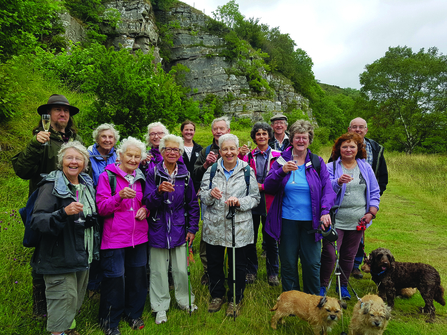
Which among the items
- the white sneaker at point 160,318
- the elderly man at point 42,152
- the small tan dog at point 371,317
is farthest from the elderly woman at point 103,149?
the small tan dog at point 371,317

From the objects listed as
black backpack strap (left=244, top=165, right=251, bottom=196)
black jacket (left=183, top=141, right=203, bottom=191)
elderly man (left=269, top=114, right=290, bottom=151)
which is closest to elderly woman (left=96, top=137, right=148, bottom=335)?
black backpack strap (left=244, top=165, right=251, bottom=196)

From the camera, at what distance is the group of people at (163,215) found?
2623mm

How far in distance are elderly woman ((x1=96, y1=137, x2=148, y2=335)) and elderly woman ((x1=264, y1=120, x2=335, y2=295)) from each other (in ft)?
5.67

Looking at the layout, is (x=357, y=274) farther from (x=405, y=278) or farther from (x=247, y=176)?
(x=247, y=176)

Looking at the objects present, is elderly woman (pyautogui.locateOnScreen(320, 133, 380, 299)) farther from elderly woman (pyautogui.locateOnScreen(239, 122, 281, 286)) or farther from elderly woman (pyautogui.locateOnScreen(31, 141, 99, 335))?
elderly woman (pyautogui.locateOnScreen(31, 141, 99, 335))

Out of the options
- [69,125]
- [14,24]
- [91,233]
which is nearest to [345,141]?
[91,233]

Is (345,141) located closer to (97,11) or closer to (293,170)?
(293,170)

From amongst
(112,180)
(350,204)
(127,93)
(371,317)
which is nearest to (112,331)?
(112,180)

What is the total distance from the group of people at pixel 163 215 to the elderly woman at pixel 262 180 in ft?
2.46

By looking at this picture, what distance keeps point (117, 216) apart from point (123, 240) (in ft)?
0.97

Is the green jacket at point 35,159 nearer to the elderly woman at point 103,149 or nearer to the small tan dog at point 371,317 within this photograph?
the elderly woman at point 103,149

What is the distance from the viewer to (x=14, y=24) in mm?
6238

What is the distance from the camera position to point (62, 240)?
2490 millimetres

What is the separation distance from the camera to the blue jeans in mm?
3186
